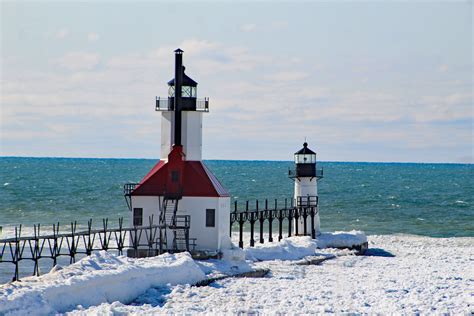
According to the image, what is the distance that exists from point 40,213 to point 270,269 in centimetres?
3801

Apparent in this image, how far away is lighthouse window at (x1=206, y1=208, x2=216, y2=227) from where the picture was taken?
3806 cm

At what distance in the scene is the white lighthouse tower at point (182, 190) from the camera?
3800cm

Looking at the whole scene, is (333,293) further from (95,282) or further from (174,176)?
(174,176)

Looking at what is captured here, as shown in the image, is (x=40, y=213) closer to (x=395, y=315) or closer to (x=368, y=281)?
(x=368, y=281)

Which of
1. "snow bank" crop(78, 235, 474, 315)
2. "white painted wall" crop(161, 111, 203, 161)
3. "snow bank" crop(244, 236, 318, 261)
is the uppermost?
"white painted wall" crop(161, 111, 203, 161)

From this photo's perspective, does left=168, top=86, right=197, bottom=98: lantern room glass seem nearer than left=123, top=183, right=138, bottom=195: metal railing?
No

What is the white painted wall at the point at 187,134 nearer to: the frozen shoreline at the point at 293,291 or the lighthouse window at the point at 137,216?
the lighthouse window at the point at 137,216

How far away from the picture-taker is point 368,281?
34938 mm

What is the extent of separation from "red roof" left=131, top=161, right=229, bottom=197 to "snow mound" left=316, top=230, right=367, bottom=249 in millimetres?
12792

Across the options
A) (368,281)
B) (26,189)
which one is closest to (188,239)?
(368,281)

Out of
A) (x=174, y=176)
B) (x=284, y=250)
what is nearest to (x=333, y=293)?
(x=174, y=176)

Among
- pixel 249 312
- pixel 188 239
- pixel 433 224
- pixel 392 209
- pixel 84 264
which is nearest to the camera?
pixel 249 312

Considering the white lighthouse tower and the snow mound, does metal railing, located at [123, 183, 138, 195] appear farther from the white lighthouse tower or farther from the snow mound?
the snow mound

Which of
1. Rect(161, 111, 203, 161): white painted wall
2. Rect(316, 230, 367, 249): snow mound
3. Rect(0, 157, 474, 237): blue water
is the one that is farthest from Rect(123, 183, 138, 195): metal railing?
Rect(0, 157, 474, 237): blue water
